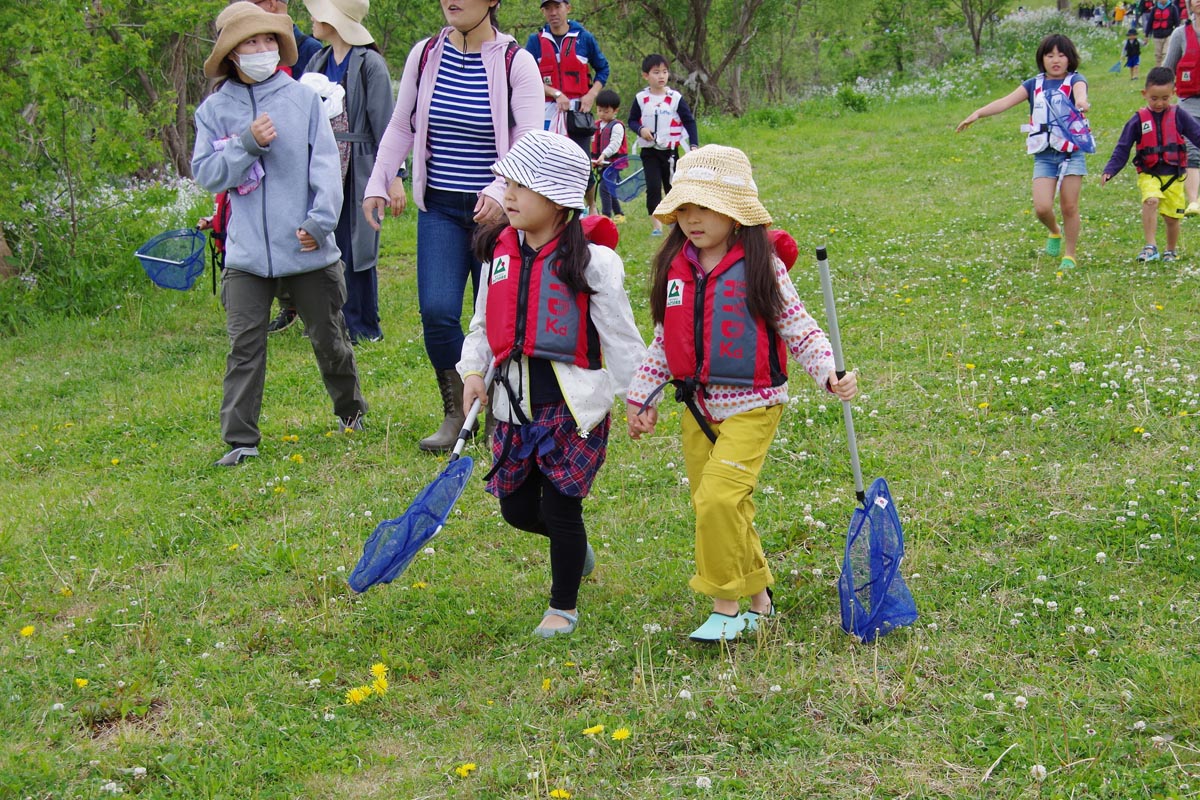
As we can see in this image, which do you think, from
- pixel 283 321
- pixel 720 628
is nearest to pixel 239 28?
pixel 283 321

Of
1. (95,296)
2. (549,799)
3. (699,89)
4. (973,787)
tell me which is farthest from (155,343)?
(699,89)

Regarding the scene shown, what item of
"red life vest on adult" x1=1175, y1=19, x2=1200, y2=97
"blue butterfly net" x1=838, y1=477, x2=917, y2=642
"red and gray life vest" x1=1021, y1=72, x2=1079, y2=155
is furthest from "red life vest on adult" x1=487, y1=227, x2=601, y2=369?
"red life vest on adult" x1=1175, y1=19, x2=1200, y2=97

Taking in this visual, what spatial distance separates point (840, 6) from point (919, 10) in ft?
7.26

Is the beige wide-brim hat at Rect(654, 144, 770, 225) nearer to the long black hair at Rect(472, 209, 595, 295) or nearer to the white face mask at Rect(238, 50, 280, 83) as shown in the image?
the long black hair at Rect(472, 209, 595, 295)

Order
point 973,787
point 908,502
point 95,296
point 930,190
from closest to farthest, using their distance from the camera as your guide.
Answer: point 973,787 → point 908,502 → point 95,296 → point 930,190

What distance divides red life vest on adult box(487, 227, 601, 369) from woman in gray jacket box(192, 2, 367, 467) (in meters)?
2.35

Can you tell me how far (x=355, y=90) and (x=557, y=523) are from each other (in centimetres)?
488

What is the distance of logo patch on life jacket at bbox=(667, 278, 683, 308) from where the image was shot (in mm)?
4215

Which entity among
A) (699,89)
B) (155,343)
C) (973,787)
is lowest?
(973,787)

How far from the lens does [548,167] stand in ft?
14.1

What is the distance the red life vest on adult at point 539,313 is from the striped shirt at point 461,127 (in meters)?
1.52

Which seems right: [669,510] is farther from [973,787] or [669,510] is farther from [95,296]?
[95,296]

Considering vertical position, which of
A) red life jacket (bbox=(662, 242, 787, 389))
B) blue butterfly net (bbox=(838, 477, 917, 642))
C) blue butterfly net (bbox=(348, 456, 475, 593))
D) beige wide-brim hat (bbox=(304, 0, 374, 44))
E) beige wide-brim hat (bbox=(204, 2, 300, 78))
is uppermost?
beige wide-brim hat (bbox=(304, 0, 374, 44))

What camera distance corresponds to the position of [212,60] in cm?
629
